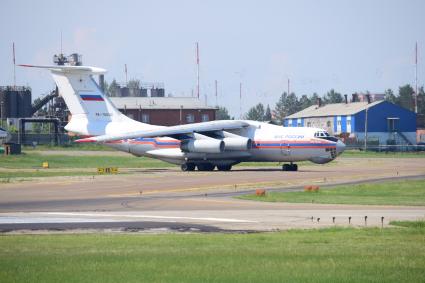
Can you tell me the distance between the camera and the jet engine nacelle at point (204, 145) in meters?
55.2

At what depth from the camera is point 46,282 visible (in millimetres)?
13781

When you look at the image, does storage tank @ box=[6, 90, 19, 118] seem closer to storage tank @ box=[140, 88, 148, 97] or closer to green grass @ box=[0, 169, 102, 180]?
storage tank @ box=[140, 88, 148, 97]

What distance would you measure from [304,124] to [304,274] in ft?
378

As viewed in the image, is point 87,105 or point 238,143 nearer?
point 238,143

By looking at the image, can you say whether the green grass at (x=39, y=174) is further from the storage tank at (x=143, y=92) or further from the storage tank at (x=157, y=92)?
the storage tank at (x=143, y=92)

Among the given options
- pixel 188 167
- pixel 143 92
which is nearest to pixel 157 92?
pixel 143 92

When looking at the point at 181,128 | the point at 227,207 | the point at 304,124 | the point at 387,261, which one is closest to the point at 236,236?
the point at 387,261

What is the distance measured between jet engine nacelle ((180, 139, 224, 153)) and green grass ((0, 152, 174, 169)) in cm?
802

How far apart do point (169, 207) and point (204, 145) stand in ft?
84.6

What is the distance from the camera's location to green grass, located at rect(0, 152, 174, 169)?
61375 millimetres

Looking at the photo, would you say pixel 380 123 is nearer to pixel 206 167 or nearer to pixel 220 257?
pixel 206 167

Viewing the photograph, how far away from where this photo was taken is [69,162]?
2574 inches

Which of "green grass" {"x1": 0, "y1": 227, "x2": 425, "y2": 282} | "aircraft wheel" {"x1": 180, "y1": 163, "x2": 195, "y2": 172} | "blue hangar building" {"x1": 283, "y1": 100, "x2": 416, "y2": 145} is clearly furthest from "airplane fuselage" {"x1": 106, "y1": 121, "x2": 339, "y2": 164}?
"blue hangar building" {"x1": 283, "y1": 100, "x2": 416, "y2": 145}

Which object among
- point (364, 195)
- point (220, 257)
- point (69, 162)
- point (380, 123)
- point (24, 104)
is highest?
point (24, 104)
